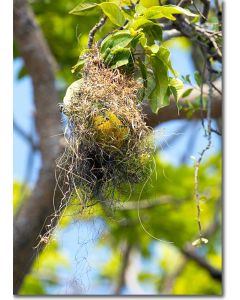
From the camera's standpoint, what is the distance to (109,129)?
1108mm

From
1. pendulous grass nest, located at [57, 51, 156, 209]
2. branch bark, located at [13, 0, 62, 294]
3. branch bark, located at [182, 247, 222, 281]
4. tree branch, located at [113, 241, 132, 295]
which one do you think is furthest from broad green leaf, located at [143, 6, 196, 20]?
tree branch, located at [113, 241, 132, 295]

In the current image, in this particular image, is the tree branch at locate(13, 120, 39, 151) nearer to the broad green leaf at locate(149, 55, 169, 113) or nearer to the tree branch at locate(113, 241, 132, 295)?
the tree branch at locate(113, 241, 132, 295)

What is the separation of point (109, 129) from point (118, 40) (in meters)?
0.16

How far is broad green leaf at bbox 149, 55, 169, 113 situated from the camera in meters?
1.18

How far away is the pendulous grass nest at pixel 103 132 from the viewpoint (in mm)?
1112

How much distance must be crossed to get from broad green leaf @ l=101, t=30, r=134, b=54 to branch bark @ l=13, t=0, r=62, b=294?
92cm

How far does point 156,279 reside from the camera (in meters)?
3.47

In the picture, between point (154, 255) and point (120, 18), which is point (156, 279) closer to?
point (154, 255)

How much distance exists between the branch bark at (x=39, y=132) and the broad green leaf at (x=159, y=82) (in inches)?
34.4
